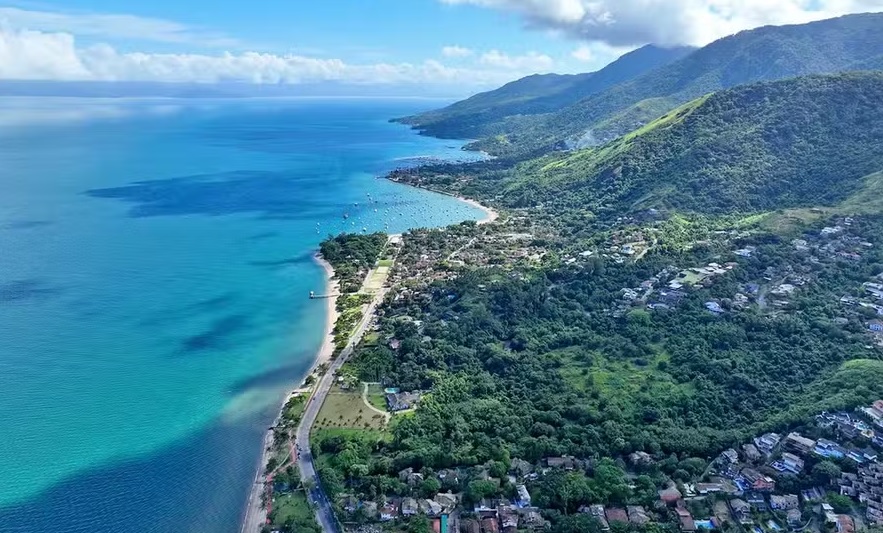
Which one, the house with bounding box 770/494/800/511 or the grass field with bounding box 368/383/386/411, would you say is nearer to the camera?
the house with bounding box 770/494/800/511

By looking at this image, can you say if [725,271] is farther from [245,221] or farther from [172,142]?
[172,142]

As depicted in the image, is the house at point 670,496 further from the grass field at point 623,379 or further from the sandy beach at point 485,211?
the sandy beach at point 485,211

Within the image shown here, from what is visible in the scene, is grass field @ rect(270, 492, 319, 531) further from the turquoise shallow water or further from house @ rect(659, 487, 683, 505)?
house @ rect(659, 487, 683, 505)

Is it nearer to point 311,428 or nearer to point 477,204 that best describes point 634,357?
point 311,428

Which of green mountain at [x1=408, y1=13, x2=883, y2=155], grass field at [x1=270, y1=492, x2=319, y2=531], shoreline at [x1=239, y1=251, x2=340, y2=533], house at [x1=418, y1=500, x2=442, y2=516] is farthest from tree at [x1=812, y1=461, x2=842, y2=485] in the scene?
green mountain at [x1=408, y1=13, x2=883, y2=155]

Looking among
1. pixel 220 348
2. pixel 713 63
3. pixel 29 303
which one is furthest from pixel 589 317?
pixel 713 63

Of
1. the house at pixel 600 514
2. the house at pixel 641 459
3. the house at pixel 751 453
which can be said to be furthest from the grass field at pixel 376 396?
the house at pixel 751 453
